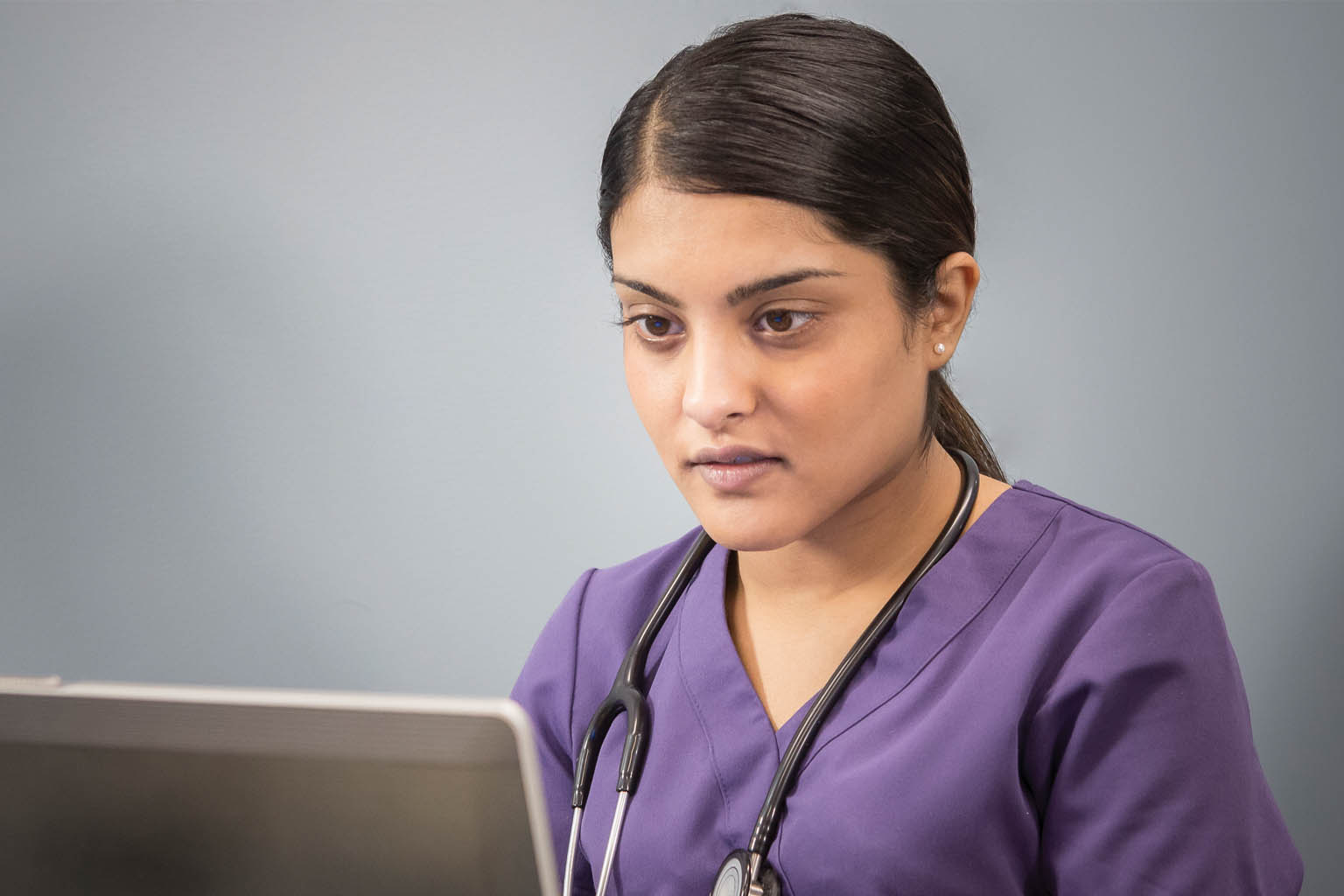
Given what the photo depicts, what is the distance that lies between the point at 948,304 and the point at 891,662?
9.6 inches

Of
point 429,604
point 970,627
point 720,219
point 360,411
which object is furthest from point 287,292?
point 970,627

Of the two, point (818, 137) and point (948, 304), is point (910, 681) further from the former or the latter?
point (818, 137)

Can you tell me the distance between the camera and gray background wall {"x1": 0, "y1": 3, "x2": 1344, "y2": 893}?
1.26m

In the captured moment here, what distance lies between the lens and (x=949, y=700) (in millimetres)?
813

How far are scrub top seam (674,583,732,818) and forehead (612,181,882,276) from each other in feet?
1.00

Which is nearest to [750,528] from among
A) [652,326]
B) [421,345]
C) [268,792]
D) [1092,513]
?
[652,326]

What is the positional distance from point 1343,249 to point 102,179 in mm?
1281

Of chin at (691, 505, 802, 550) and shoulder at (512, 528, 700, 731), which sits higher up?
chin at (691, 505, 802, 550)

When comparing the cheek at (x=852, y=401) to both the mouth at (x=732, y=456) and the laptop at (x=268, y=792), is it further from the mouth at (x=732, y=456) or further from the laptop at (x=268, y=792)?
the laptop at (x=268, y=792)

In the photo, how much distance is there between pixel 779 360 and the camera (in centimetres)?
79

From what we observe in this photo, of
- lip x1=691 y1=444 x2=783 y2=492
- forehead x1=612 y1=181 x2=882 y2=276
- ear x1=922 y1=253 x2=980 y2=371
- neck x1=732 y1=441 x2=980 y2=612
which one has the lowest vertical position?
neck x1=732 y1=441 x2=980 y2=612

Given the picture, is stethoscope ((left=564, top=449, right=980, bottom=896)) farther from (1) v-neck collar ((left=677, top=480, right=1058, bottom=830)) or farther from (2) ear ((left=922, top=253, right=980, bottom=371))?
(2) ear ((left=922, top=253, right=980, bottom=371))

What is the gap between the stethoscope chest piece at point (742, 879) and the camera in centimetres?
78

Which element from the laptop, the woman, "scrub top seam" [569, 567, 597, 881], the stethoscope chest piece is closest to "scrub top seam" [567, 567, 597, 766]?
"scrub top seam" [569, 567, 597, 881]
